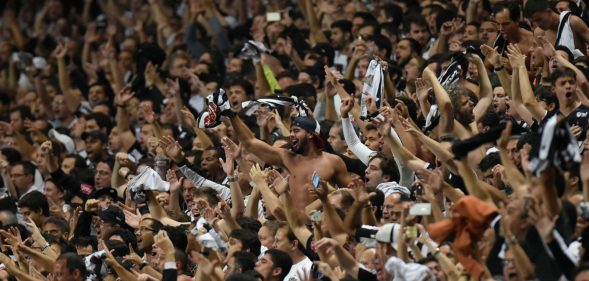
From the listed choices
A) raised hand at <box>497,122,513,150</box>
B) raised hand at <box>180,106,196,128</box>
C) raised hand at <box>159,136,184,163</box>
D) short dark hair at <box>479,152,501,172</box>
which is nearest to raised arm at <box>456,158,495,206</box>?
raised hand at <box>497,122,513,150</box>

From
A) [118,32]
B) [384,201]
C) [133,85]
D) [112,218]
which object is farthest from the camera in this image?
[118,32]

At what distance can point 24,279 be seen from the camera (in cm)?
1151

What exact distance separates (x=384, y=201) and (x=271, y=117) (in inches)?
106

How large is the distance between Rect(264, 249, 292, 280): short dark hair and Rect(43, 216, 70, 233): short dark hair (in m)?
3.29

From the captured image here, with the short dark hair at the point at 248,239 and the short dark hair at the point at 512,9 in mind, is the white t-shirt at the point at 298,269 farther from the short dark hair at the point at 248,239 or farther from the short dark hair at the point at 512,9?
the short dark hair at the point at 512,9

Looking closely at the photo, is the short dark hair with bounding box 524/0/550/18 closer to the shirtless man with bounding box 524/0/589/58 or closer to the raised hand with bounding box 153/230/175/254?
the shirtless man with bounding box 524/0/589/58

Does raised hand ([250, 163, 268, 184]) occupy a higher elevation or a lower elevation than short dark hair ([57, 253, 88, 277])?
higher

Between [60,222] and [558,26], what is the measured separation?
4305 millimetres

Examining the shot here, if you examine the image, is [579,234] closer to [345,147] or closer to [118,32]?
[345,147]

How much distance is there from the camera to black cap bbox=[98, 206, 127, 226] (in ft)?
40.7

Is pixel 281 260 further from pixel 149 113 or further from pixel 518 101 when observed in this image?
pixel 149 113

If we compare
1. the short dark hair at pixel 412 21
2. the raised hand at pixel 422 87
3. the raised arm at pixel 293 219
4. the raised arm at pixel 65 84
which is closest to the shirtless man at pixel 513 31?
the raised hand at pixel 422 87

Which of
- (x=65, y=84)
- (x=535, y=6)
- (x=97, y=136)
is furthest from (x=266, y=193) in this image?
(x=65, y=84)

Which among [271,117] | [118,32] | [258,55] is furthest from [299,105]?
[118,32]
